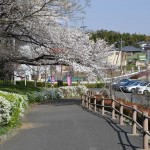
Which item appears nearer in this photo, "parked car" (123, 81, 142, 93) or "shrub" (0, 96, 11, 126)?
"shrub" (0, 96, 11, 126)

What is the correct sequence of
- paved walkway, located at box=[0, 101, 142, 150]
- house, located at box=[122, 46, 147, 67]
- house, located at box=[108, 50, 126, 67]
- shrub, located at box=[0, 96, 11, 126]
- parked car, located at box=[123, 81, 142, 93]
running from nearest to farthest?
paved walkway, located at box=[0, 101, 142, 150]
shrub, located at box=[0, 96, 11, 126]
house, located at box=[108, 50, 126, 67]
parked car, located at box=[123, 81, 142, 93]
house, located at box=[122, 46, 147, 67]

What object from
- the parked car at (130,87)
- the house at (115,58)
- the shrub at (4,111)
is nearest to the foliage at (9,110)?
the shrub at (4,111)

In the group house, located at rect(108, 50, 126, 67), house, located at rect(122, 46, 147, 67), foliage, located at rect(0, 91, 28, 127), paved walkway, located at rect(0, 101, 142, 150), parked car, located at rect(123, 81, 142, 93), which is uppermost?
house, located at rect(122, 46, 147, 67)

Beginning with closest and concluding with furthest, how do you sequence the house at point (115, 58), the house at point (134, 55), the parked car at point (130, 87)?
the house at point (115, 58) → the parked car at point (130, 87) → the house at point (134, 55)

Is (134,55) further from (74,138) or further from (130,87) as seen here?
(74,138)

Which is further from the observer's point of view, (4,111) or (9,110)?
(9,110)

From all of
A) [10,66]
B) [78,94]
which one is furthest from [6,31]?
[78,94]

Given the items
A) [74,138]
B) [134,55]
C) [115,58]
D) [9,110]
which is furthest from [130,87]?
[134,55]

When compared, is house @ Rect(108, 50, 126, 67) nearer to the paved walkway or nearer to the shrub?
the paved walkway

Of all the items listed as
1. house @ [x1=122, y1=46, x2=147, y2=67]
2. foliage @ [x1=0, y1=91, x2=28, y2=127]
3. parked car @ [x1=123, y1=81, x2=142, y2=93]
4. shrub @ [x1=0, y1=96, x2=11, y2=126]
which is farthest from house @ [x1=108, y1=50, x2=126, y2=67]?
house @ [x1=122, y1=46, x2=147, y2=67]

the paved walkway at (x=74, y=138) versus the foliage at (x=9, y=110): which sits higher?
the foliage at (x=9, y=110)

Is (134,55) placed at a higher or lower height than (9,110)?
higher

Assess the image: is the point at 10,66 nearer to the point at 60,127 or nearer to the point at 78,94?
the point at 78,94

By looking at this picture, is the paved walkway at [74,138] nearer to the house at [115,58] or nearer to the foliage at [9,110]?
the foliage at [9,110]
